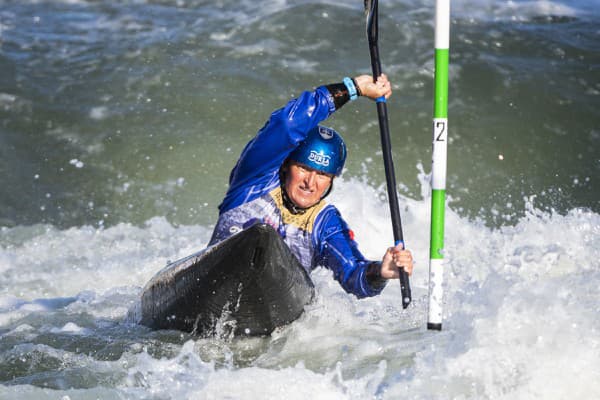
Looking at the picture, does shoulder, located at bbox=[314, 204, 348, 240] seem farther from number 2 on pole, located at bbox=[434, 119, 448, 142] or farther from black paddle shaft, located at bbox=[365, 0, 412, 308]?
number 2 on pole, located at bbox=[434, 119, 448, 142]

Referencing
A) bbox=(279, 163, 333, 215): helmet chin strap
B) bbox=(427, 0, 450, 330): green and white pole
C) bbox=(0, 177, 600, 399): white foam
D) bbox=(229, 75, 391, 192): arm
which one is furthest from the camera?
bbox=(279, 163, 333, 215): helmet chin strap

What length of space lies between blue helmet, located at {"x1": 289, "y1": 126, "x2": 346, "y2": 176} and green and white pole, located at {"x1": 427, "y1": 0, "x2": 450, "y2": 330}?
69 cm

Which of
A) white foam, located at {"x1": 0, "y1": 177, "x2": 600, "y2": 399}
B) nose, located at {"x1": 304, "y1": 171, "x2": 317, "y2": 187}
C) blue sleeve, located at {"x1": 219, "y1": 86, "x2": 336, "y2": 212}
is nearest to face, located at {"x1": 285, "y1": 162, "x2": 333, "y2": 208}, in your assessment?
nose, located at {"x1": 304, "y1": 171, "x2": 317, "y2": 187}

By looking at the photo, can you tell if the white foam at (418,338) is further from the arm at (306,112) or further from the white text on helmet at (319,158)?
the arm at (306,112)

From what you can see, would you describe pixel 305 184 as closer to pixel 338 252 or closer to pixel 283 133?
pixel 283 133

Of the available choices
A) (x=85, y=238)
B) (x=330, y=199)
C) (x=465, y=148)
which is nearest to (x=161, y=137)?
(x=85, y=238)

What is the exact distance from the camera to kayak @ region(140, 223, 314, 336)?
414 cm

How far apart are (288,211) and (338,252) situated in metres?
0.36

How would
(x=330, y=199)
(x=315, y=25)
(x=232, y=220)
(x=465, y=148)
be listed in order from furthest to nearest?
(x=315, y=25) → (x=465, y=148) → (x=330, y=199) → (x=232, y=220)

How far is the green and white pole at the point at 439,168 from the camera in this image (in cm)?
405

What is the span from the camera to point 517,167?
9.04 m

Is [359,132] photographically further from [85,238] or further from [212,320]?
[212,320]

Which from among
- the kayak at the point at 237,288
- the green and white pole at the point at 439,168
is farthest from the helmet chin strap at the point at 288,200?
the green and white pole at the point at 439,168

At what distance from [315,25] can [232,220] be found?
6.71 m
